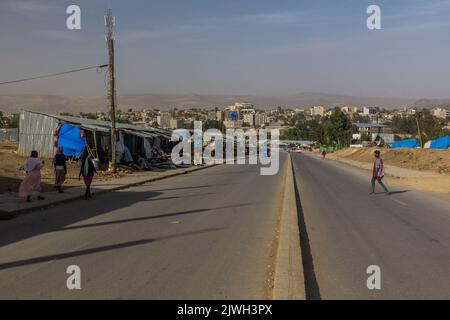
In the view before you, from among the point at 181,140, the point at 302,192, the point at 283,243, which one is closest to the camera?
the point at 283,243

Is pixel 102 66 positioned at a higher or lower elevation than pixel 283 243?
higher

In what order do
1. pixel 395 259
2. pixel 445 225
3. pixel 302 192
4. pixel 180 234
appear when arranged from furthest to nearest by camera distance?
pixel 302 192, pixel 445 225, pixel 180 234, pixel 395 259

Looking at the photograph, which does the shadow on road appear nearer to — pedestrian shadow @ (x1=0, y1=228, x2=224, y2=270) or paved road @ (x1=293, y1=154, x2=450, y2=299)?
paved road @ (x1=293, y1=154, x2=450, y2=299)

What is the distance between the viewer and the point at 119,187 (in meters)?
22.1

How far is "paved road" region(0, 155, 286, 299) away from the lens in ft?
21.0

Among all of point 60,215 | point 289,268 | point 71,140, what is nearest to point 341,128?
point 71,140

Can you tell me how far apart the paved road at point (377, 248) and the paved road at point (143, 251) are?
81cm

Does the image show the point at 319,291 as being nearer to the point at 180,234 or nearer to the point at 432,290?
the point at 432,290

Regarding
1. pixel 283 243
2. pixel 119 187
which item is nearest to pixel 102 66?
pixel 119 187

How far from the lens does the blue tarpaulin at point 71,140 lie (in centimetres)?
3108

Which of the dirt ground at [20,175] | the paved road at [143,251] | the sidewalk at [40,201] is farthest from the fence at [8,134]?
the paved road at [143,251]

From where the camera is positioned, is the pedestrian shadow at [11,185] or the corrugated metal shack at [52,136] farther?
the corrugated metal shack at [52,136]

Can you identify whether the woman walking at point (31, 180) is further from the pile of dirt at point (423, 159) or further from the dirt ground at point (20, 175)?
the pile of dirt at point (423, 159)
